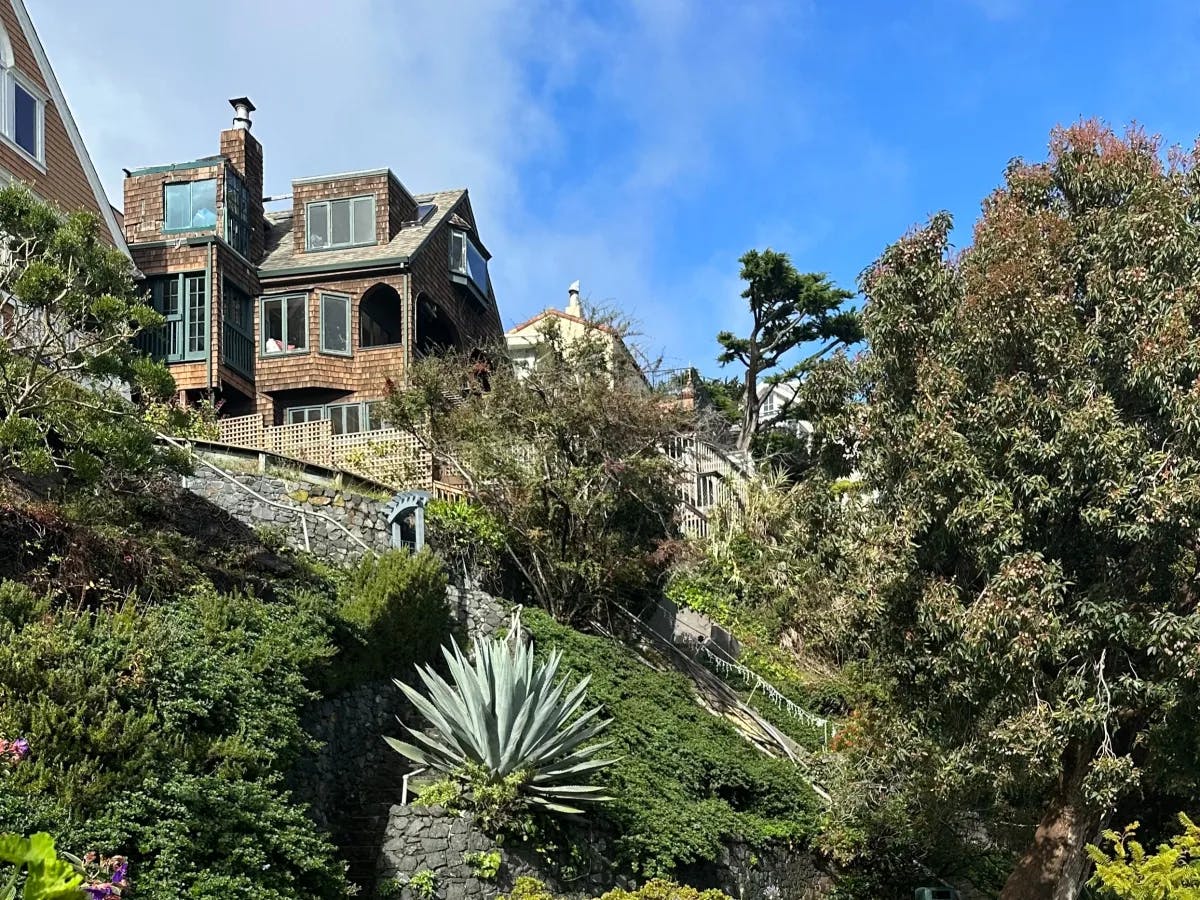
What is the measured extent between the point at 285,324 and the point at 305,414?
2351 mm

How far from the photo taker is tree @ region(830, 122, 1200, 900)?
11930 millimetres

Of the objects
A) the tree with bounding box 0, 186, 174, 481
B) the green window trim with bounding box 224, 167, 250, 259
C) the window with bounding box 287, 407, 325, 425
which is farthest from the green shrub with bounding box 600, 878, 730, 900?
the green window trim with bounding box 224, 167, 250, 259

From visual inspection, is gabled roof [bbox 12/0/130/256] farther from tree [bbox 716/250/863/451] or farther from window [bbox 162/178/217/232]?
tree [bbox 716/250/863/451]

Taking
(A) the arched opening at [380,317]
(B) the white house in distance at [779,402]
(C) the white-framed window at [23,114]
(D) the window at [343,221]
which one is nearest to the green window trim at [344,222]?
(D) the window at [343,221]

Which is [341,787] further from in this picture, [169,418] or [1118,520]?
[1118,520]

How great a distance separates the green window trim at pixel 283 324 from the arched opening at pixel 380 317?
4.62 ft

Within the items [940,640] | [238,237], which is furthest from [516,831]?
[238,237]

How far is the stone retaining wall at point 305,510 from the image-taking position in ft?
62.8

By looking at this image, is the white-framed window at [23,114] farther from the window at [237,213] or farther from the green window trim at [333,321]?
the green window trim at [333,321]

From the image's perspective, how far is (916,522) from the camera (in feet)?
41.9

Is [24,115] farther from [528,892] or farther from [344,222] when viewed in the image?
[528,892]

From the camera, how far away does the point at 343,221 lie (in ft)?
109

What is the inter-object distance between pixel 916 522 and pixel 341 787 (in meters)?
6.78

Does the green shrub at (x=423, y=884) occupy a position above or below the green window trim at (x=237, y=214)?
below
